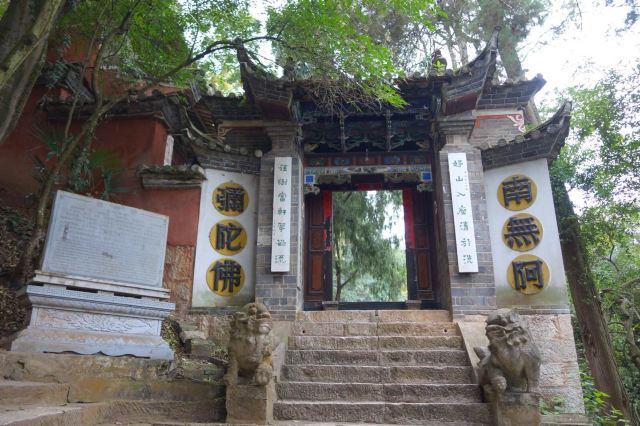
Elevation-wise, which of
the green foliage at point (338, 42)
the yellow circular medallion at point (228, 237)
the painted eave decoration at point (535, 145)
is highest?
the green foliage at point (338, 42)

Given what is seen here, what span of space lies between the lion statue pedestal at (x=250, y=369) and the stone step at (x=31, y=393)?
1304 millimetres

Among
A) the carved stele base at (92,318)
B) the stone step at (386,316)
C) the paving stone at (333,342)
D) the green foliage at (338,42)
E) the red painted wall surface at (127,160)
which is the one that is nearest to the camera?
the carved stele base at (92,318)

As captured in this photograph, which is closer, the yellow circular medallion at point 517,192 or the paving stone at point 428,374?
the paving stone at point 428,374

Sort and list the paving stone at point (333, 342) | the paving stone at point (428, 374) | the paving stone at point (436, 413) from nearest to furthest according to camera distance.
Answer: the paving stone at point (436, 413) < the paving stone at point (428, 374) < the paving stone at point (333, 342)

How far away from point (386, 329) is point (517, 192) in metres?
2.88

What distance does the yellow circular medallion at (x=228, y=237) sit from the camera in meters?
6.99

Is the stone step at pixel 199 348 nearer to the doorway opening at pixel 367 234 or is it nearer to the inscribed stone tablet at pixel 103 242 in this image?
the inscribed stone tablet at pixel 103 242

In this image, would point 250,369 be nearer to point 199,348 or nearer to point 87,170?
point 199,348

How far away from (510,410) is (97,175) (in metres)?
6.19

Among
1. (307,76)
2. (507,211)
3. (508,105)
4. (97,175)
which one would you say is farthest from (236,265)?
(508,105)

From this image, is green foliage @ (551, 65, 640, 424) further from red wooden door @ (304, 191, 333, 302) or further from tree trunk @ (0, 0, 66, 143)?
tree trunk @ (0, 0, 66, 143)

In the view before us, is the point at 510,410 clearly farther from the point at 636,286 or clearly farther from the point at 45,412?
the point at 636,286

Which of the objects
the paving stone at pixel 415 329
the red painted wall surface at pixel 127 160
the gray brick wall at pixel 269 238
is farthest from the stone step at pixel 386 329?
the red painted wall surface at pixel 127 160

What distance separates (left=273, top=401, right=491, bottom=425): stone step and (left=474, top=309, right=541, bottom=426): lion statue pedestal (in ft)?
0.88
